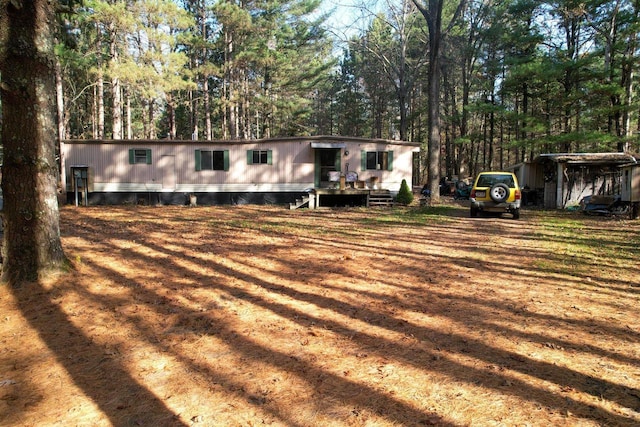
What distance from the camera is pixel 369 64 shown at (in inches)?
1268

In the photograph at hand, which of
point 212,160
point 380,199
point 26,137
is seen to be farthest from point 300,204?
point 26,137

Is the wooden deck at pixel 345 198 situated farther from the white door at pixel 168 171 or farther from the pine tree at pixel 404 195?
the white door at pixel 168 171

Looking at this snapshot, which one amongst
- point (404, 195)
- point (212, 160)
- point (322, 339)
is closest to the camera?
point (322, 339)

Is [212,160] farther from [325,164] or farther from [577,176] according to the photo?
[577,176]

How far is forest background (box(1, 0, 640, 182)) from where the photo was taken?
57.3 feet

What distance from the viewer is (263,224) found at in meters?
10.7

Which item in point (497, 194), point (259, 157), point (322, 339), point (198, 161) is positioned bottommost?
point (322, 339)

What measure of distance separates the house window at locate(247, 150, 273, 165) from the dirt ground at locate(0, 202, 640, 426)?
390 inches

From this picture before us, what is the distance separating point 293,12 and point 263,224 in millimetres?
19454

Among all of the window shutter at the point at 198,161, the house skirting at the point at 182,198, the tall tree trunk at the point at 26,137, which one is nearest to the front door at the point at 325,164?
the house skirting at the point at 182,198

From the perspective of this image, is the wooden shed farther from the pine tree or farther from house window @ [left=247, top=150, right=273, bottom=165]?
house window @ [left=247, top=150, right=273, bottom=165]

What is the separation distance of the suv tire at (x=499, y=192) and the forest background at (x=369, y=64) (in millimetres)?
8598

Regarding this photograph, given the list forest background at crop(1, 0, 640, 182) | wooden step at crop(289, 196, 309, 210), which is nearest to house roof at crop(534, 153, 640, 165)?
forest background at crop(1, 0, 640, 182)

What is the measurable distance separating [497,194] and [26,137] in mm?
11720
